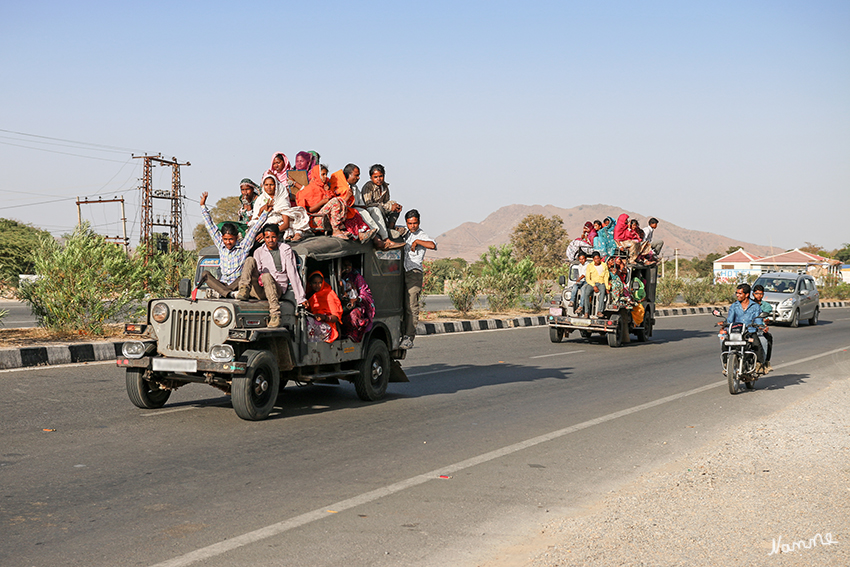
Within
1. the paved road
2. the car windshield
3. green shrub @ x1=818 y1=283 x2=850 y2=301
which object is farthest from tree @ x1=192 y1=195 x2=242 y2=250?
the paved road

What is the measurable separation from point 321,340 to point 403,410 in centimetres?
139

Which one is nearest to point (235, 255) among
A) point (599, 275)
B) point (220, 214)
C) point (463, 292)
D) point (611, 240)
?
point (599, 275)

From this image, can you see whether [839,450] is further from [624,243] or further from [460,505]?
[624,243]

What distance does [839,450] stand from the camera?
766cm

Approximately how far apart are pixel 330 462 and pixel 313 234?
353cm

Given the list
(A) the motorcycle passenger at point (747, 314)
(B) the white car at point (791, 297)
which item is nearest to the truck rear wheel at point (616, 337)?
(A) the motorcycle passenger at point (747, 314)

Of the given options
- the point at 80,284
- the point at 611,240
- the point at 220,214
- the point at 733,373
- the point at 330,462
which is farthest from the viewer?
the point at 220,214

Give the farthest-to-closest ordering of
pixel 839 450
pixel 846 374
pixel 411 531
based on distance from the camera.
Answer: pixel 846 374
pixel 839 450
pixel 411 531

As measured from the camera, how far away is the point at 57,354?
12922 mm

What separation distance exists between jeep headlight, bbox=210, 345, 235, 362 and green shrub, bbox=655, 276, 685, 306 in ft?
105

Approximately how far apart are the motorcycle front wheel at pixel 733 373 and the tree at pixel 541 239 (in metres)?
80.4

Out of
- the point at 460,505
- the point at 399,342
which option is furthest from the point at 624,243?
A: the point at 460,505

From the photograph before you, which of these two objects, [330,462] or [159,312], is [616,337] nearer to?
[159,312]

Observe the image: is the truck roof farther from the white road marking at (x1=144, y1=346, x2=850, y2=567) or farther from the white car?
the white car
